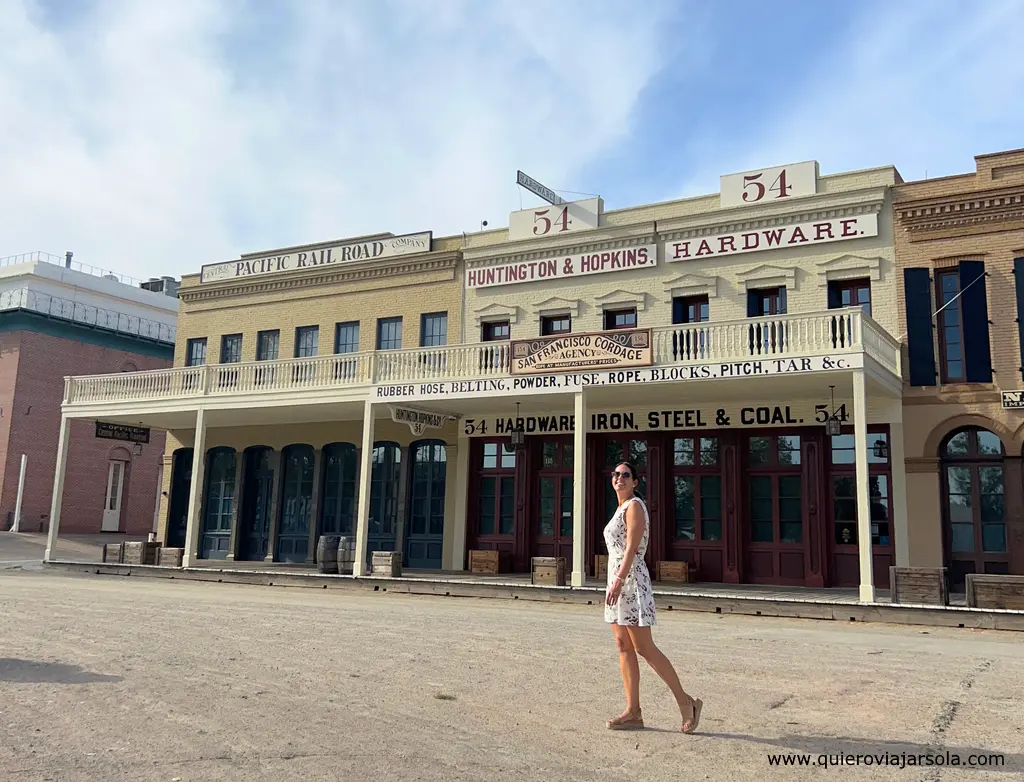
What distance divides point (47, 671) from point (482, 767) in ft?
14.6

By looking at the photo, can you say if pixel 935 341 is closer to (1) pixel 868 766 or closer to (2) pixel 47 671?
(1) pixel 868 766

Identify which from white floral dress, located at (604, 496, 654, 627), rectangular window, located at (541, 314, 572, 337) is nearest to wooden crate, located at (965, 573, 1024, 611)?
white floral dress, located at (604, 496, 654, 627)

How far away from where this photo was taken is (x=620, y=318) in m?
19.4

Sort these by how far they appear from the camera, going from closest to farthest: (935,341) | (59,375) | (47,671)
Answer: (47,671), (935,341), (59,375)

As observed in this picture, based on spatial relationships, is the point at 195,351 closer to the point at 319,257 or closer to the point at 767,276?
the point at 319,257

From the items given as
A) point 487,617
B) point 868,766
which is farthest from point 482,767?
point 487,617

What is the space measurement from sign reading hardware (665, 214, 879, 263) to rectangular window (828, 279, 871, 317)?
86 cm

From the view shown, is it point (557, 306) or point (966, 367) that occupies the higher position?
point (557, 306)

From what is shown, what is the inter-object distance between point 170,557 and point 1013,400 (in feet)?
58.2

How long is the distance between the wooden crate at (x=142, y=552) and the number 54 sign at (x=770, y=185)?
15.0 metres

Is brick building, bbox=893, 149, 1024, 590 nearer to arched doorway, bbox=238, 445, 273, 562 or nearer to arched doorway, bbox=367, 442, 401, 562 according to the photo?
arched doorway, bbox=367, 442, 401, 562

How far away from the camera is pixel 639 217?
19281 millimetres

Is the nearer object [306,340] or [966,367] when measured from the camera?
[966,367]

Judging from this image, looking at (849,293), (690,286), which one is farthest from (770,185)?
(849,293)
